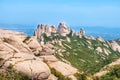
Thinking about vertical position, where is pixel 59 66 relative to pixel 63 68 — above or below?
above

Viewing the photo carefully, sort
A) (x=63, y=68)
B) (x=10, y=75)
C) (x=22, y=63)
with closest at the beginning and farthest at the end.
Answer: (x=10, y=75), (x=22, y=63), (x=63, y=68)

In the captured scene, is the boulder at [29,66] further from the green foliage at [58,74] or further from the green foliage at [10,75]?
the green foliage at [58,74]

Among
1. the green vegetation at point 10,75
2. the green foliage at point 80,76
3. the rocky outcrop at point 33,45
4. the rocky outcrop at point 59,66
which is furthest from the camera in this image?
the rocky outcrop at point 33,45

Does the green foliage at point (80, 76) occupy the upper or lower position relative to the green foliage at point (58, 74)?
lower

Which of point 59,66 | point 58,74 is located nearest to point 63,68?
point 59,66

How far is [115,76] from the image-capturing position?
105125 mm

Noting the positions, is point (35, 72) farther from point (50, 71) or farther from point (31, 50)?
point (31, 50)

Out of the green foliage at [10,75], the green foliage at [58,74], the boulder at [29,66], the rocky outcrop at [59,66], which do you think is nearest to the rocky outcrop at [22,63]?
the boulder at [29,66]

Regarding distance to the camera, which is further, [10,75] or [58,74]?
[58,74]

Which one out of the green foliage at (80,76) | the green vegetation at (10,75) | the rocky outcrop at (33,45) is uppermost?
the rocky outcrop at (33,45)

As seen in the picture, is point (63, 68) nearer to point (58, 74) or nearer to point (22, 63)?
point (58, 74)

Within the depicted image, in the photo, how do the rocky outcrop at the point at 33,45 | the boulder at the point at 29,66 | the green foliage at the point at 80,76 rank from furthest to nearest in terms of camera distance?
1. the rocky outcrop at the point at 33,45
2. the green foliage at the point at 80,76
3. the boulder at the point at 29,66

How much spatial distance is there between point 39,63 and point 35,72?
2.38m

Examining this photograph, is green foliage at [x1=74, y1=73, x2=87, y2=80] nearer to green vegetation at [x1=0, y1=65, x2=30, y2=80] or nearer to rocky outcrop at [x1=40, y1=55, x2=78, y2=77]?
rocky outcrop at [x1=40, y1=55, x2=78, y2=77]
